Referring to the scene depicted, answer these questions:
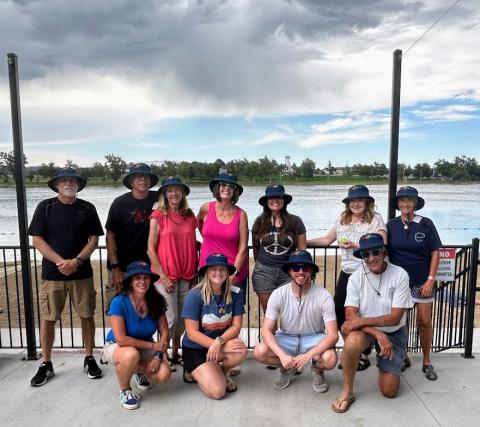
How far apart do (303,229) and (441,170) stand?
2.91 meters

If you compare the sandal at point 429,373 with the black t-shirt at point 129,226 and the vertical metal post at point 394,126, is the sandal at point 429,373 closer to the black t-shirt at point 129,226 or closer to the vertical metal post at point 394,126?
the vertical metal post at point 394,126

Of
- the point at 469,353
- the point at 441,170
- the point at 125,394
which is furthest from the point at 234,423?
the point at 441,170

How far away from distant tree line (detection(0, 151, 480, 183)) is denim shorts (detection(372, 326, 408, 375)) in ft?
5.36

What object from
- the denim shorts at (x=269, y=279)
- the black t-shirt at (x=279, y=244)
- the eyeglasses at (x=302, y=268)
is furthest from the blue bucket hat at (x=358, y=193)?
the denim shorts at (x=269, y=279)

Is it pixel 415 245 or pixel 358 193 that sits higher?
pixel 358 193

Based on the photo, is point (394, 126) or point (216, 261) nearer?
point (216, 261)

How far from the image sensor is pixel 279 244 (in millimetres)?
3646

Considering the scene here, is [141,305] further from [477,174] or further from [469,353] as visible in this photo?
[477,174]

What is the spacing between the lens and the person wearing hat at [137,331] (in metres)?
3.22

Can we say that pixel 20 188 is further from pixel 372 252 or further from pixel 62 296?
pixel 372 252

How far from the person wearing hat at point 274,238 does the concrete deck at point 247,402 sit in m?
0.84

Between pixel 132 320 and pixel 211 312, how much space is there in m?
0.62

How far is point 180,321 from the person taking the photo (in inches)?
152

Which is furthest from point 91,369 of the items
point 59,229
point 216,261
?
point 216,261
